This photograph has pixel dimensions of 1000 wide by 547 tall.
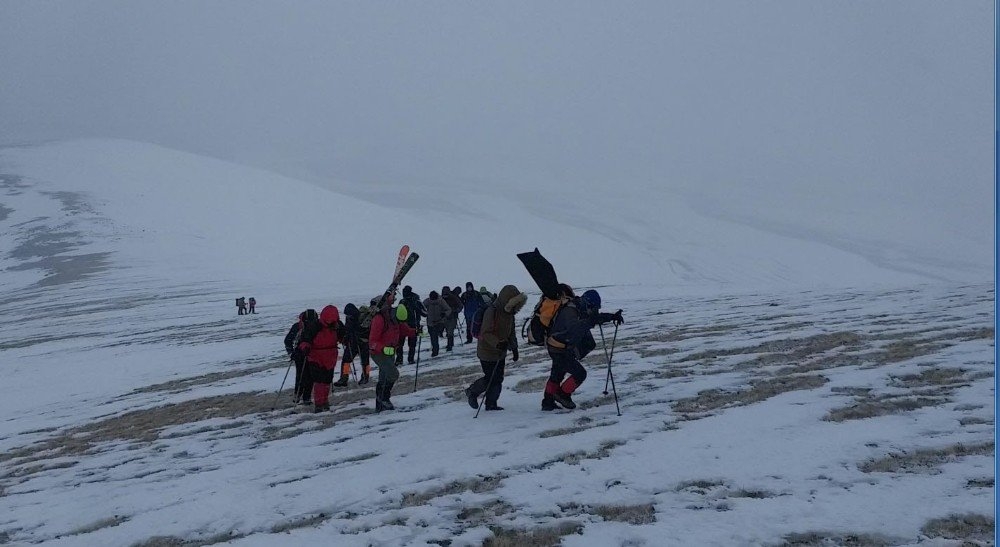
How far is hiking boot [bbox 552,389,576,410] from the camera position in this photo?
33.1ft

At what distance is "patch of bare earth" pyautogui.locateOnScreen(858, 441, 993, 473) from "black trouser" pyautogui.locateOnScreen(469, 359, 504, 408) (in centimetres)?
538

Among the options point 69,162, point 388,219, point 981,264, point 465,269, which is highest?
point 69,162

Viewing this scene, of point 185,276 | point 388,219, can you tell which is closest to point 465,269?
point 185,276

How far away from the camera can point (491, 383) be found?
10406 mm

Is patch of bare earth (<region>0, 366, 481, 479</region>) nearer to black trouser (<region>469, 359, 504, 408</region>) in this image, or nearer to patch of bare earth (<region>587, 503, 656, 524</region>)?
black trouser (<region>469, 359, 504, 408</region>)

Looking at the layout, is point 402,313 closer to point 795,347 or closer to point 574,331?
point 574,331

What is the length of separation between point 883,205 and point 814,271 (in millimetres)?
52684

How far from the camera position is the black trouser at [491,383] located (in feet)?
34.2

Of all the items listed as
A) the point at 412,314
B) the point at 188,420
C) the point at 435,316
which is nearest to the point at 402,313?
the point at 412,314

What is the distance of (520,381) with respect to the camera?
513 inches

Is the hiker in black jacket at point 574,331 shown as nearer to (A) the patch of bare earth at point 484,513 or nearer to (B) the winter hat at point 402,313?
(B) the winter hat at point 402,313

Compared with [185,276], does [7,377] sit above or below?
below

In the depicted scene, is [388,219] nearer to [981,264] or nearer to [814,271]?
[814,271]

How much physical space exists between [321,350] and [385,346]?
4.60ft
